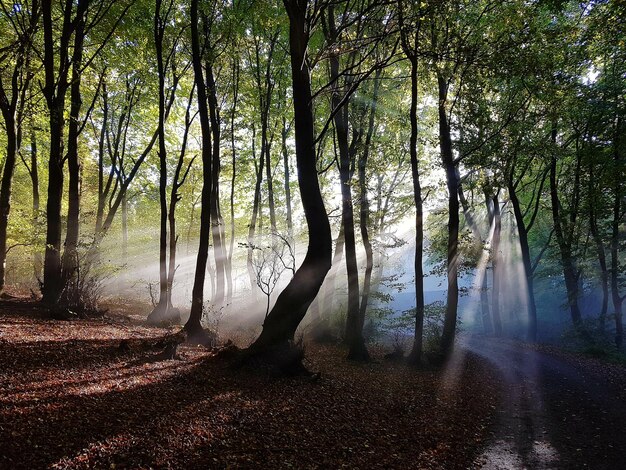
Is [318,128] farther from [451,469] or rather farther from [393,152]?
[451,469]

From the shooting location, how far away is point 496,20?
10688 mm

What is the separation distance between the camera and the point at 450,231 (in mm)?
12125

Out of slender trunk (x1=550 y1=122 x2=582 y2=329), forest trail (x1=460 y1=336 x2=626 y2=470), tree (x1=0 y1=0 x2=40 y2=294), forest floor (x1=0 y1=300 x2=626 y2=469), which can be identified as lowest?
forest trail (x1=460 y1=336 x2=626 y2=470)

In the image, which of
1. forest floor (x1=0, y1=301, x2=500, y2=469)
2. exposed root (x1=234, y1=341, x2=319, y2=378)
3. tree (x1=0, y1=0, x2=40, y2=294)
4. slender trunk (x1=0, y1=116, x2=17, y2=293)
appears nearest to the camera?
forest floor (x1=0, y1=301, x2=500, y2=469)

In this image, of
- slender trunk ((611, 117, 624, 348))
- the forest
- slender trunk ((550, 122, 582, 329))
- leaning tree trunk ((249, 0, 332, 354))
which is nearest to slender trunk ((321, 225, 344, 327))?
the forest

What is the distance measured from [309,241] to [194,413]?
12.4ft

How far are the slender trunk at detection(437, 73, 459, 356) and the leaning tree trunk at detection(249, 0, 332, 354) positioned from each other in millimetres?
6188

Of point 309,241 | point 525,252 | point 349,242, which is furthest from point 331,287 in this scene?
point 525,252

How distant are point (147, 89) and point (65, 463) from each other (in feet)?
60.5

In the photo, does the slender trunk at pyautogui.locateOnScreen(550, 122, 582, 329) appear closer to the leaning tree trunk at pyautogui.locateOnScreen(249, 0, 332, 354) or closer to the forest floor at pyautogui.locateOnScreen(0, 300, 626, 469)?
the forest floor at pyautogui.locateOnScreen(0, 300, 626, 469)

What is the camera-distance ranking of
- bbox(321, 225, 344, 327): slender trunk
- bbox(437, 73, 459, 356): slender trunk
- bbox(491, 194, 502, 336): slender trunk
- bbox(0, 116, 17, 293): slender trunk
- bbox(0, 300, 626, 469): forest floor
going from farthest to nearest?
bbox(491, 194, 502, 336): slender trunk, bbox(321, 225, 344, 327): slender trunk, bbox(437, 73, 459, 356): slender trunk, bbox(0, 116, 17, 293): slender trunk, bbox(0, 300, 626, 469): forest floor

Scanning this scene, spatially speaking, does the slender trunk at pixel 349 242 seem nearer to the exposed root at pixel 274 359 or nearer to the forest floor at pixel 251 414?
the forest floor at pixel 251 414

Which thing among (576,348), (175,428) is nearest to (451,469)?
(175,428)

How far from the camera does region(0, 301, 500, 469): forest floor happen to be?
12.0 ft
